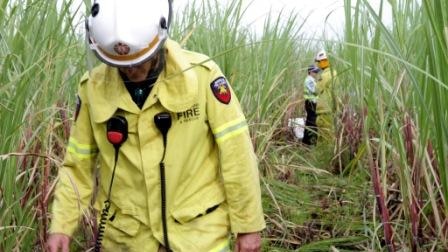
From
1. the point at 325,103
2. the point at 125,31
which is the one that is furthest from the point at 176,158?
the point at 325,103

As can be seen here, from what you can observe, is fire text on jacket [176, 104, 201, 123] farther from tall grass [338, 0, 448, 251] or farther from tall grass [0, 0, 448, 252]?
tall grass [338, 0, 448, 251]

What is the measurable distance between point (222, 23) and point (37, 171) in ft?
5.68

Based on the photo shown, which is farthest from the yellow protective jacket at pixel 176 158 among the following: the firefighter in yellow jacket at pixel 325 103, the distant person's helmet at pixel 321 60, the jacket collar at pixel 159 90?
the distant person's helmet at pixel 321 60

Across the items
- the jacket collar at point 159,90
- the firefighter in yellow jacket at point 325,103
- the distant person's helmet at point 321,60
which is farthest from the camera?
the distant person's helmet at point 321,60

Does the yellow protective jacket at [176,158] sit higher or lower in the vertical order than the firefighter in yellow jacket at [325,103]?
higher

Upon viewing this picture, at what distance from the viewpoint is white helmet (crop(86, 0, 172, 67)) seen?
183 centimetres

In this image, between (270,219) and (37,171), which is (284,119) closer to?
(270,219)

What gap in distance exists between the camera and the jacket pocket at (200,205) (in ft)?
6.64

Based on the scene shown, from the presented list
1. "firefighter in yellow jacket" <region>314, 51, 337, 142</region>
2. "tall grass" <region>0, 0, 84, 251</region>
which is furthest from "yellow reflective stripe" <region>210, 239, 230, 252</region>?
"firefighter in yellow jacket" <region>314, 51, 337, 142</region>

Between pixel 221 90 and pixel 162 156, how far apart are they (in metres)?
0.27

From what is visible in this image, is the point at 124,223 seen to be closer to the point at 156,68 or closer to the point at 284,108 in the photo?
the point at 156,68

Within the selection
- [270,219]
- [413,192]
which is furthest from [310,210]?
[413,192]

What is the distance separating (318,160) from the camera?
15.5 feet

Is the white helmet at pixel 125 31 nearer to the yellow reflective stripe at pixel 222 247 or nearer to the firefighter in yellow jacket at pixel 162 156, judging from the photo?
the firefighter in yellow jacket at pixel 162 156
